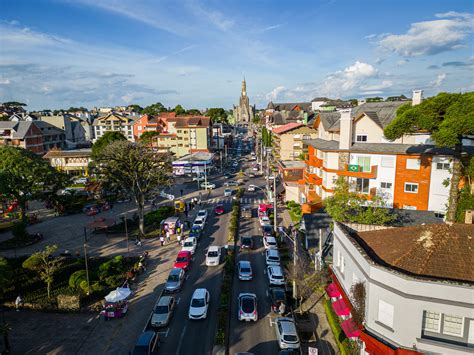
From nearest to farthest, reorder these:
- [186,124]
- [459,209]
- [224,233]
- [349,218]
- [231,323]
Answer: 1. [231,323]
2. [349,218]
3. [459,209]
4. [224,233]
5. [186,124]

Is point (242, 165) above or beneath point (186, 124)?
beneath

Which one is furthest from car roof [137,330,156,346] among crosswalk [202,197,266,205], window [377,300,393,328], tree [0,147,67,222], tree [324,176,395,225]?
crosswalk [202,197,266,205]

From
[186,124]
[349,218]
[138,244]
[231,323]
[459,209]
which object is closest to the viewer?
[231,323]

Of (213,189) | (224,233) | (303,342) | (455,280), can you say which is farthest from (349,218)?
(213,189)

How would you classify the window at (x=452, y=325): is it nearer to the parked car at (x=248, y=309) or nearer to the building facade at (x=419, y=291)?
the building facade at (x=419, y=291)

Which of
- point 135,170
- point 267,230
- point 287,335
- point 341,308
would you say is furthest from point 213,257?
point 135,170

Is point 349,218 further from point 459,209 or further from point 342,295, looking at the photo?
point 459,209

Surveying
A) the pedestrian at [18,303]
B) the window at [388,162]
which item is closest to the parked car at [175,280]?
the pedestrian at [18,303]
